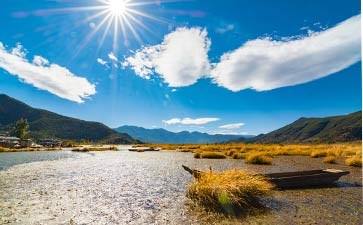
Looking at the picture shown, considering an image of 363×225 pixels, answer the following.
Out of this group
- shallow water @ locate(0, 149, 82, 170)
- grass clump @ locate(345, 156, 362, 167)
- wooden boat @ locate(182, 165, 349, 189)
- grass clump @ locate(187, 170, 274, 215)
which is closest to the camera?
grass clump @ locate(187, 170, 274, 215)

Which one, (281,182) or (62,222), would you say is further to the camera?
(281,182)

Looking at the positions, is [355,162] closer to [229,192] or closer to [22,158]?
[229,192]

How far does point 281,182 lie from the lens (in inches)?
660

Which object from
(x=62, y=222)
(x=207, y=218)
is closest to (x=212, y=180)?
(x=207, y=218)

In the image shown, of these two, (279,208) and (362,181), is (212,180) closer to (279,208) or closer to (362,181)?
(279,208)

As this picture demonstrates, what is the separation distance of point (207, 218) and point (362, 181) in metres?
14.2

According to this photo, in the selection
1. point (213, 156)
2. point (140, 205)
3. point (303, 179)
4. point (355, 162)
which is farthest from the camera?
point (213, 156)

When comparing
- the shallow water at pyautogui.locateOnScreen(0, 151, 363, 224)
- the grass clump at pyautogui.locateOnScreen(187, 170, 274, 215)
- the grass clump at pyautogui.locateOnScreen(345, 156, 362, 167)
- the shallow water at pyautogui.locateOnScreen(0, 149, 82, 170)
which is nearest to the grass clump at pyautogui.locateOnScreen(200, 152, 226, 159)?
the grass clump at pyautogui.locateOnScreen(345, 156, 362, 167)

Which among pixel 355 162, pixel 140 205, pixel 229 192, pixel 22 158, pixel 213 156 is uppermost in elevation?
pixel 355 162

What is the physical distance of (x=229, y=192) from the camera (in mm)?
12312

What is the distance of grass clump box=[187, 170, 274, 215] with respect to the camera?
12.2 metres

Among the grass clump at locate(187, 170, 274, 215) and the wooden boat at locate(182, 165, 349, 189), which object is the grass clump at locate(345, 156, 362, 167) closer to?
the wooden boat at locate(182, 165, 349, 189)

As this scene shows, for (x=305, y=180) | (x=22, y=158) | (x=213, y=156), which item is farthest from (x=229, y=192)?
(x=22, y=158)

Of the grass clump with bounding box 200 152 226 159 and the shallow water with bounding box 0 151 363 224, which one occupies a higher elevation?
the grass clump with bounding box 200 152 226 159
